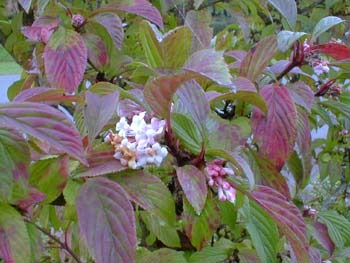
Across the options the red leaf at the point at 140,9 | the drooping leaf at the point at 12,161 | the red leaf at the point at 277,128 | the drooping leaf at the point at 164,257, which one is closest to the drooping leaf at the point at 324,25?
the red leaf at the point at 277,128

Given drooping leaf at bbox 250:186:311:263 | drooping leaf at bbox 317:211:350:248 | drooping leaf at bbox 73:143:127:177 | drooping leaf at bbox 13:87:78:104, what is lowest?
drooping leaf at bbox 317:211:350:248

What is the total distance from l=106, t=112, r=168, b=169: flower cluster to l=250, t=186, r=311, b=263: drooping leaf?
125 mm

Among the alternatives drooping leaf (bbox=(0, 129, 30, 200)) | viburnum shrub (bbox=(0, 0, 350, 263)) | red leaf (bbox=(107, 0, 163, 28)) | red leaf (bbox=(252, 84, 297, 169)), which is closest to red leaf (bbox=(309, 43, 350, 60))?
viburnum shrub (bbox=(0, 0, 350, 263))

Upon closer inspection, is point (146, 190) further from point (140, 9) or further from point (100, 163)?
point (140, 9)

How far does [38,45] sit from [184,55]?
1.47 ft

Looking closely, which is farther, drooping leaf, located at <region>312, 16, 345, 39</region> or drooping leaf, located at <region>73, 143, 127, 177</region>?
drooping leaf, located at <region>312, 16, 345, 39</region>

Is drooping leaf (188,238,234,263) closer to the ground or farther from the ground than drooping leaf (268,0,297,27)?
closer to the ground

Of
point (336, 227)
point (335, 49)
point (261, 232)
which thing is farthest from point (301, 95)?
point (336, 227)

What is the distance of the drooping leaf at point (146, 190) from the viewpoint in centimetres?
56

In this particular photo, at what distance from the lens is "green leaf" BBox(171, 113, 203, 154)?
622 mm

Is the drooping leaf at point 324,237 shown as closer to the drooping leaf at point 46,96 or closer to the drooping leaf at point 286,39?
the drooping leaf at point 286,39

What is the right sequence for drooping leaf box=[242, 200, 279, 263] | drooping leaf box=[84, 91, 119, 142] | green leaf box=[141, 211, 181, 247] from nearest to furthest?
1. drooping leaf box=[84, 91, 119, 142]
2. drooping leaf box=[242, 200, 279, 263]
3. green leaf box=[141, 211, 181, 247]

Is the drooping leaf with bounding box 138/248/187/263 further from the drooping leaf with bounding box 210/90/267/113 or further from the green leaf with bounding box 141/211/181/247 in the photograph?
the drooping leaf with bounding box 210/90/267/113

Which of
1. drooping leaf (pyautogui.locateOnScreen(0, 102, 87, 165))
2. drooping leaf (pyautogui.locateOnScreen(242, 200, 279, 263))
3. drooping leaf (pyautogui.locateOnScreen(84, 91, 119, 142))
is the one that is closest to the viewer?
drooping leaf (pyautogui.locateOnScreen(0, 102, 87, 165))
